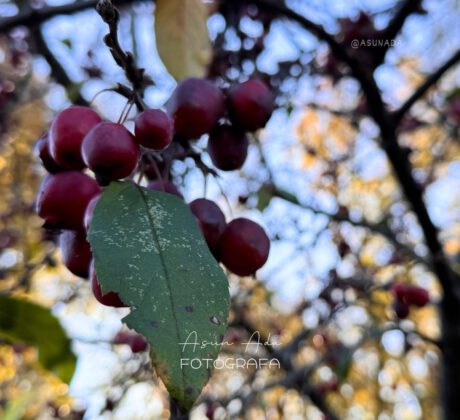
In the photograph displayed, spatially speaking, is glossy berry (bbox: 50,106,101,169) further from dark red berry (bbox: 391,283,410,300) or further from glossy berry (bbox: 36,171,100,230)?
dark red berry (bbox: 391,283,410,300)

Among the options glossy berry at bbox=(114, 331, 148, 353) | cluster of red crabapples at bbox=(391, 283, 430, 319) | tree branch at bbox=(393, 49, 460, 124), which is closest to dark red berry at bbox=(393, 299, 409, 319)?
cluster of red crabapples at bbox=(391, 283, 430, 319)

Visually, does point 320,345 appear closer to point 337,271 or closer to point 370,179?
point 337,271

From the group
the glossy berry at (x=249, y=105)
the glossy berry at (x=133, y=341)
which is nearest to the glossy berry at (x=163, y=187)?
the glossy berry at (x=249, y=105)

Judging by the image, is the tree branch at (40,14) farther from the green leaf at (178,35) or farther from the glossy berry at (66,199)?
the glossy berry at (66,199)

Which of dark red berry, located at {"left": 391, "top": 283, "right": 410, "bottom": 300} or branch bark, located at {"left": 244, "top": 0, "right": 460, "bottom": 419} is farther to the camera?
dark red berry, located at {"left": 391, "top": 283, "right": 410, "bottom": 300}

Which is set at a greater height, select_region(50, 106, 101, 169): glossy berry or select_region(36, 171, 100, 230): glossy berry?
select_region(50, 106, 101, 169): glossy berry

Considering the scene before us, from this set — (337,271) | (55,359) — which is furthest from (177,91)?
(337,271)

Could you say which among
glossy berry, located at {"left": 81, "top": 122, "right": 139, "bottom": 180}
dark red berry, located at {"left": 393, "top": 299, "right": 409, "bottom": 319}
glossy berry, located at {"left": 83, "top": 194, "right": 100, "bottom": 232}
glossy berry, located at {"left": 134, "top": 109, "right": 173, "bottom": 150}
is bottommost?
dark red berry, located at {"left": 393, "top": 299, "right": 409, "bottom": 319}

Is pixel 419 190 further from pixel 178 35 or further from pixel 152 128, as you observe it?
pixel 152 128
